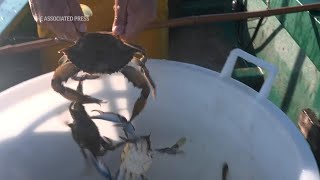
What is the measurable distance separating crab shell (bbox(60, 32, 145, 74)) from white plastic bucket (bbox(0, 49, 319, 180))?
288 millimetres

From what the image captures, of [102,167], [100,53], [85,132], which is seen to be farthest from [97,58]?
[102,167]

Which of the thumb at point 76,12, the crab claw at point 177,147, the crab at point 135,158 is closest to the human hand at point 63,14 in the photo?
the thumb at point 76,12

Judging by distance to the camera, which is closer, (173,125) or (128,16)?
(128,16)

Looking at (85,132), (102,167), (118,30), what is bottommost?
(102,167)

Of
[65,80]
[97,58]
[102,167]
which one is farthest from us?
[102,167]

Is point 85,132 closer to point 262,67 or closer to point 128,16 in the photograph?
point 128,16

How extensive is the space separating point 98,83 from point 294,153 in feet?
2.03

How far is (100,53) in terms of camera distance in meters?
1.12

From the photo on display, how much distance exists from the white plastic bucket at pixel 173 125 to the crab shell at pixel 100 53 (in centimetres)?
29

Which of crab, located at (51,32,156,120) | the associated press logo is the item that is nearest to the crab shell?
crab, located at (51,32,156,120)

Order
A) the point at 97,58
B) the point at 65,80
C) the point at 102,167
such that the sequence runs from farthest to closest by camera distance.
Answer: the point at 102,167, the point at 65,80, the point at 97,58

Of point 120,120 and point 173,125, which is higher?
point 120,120

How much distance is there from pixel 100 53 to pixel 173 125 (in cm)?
44

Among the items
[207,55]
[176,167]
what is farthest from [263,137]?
[207,55]
